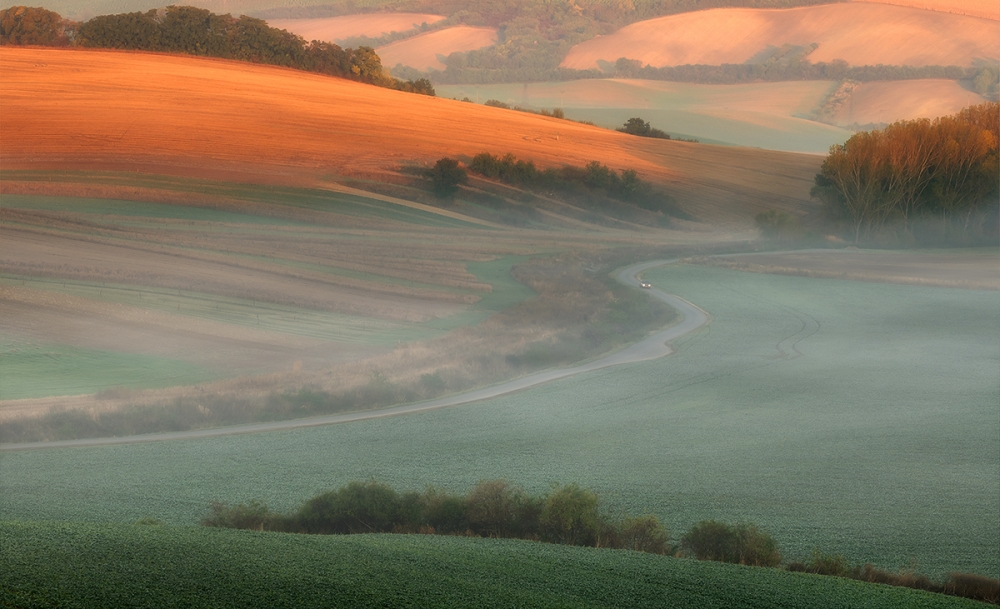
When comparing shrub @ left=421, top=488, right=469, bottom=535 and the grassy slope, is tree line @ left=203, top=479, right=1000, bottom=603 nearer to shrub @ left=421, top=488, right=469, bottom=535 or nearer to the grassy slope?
shrub @ left=421, top=488, right=469, bottom=535

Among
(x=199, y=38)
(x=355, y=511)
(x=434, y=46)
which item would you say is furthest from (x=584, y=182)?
(x=355, y=511)

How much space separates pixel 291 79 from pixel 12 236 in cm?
273

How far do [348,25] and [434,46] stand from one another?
2.74ft

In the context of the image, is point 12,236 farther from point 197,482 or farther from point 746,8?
point 746,8

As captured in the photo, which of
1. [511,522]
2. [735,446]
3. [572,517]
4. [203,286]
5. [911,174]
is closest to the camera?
[572,517]

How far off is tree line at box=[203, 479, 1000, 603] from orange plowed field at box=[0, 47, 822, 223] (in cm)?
322

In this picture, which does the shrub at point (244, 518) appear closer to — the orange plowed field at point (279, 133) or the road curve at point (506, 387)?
the road curve at point (506, 387)

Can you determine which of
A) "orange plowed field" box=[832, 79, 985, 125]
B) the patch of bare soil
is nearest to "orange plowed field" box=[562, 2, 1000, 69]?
"orange plowed field" box=[832, 79, 985, 125]

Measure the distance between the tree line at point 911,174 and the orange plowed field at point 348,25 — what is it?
4.33 m

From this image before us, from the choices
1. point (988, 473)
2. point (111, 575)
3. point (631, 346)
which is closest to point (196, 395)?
point (111, 575)

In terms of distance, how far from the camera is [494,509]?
6.22m

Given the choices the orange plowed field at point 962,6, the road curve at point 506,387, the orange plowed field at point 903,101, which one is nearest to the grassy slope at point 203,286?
the road curve at point 506,387

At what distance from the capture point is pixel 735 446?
23.5ft

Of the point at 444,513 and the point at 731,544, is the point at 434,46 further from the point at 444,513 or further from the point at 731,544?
the point at 731,544
